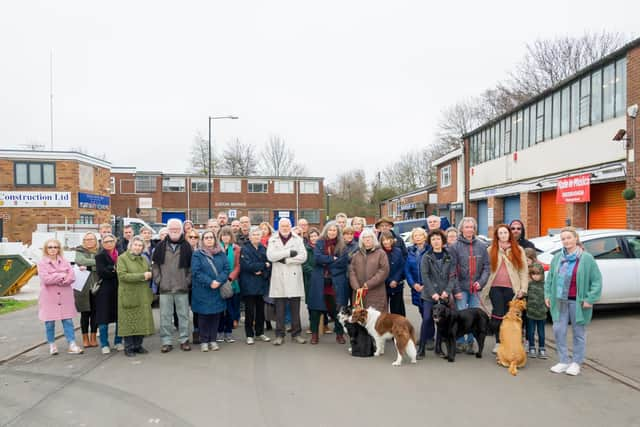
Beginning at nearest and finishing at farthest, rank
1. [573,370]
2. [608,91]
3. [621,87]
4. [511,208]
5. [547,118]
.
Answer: [573,370] < [621,87] < [608,91] < [547,118] < [511,208]

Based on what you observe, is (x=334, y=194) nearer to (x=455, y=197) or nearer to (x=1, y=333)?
(x=455, y=197)

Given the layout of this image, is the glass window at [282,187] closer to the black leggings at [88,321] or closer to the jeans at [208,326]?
the black leggings at [88,321]

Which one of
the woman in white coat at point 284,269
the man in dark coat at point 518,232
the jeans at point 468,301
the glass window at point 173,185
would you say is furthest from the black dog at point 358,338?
the glass window at point 173,185

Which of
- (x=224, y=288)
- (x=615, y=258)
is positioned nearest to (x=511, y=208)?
(x=615, y=258)

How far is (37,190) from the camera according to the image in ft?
91.7

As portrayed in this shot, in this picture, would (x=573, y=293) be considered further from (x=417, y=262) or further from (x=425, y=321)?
(x=417, y=262)

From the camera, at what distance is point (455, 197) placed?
3212cm

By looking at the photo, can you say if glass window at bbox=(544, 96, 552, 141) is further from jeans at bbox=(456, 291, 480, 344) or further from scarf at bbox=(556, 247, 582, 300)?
scarf at bbox=(556, 247, 582, 300)

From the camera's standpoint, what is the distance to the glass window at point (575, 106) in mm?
17531

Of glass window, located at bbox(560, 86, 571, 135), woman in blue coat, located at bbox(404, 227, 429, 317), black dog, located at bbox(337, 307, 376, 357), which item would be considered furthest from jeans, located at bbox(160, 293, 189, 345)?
glass window, located at bbox(560, 86, 571, 135)

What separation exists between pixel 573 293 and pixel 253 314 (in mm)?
4526

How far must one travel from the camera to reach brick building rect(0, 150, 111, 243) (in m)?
27.8

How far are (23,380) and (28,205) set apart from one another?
86.7ft

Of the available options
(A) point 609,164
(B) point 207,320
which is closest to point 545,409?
(B) point 207,320
